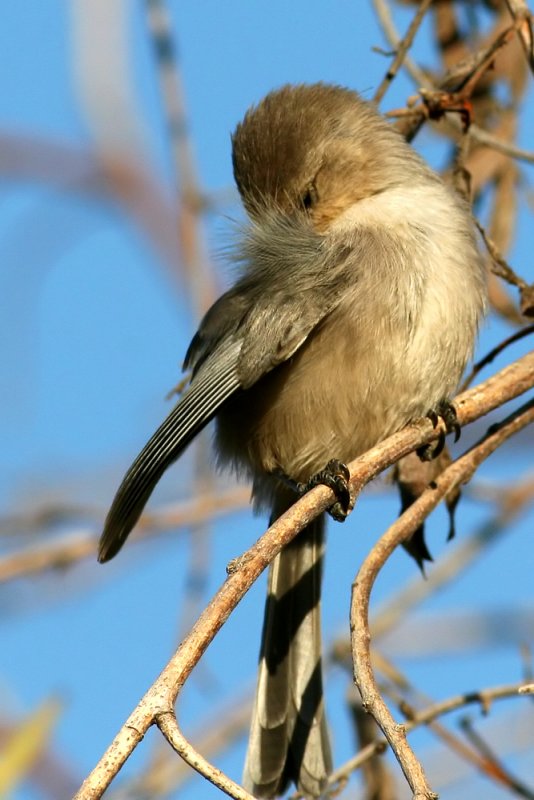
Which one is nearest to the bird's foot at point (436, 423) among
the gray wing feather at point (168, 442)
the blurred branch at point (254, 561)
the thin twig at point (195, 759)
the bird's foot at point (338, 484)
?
the blurred branch at point (254, 561)

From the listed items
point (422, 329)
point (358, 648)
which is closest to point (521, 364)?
point (422, 329)

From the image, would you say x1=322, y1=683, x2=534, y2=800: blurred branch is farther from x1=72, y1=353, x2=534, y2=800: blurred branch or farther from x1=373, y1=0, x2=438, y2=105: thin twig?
x1=373, y1=0, x2=438, y2=105: thin twig

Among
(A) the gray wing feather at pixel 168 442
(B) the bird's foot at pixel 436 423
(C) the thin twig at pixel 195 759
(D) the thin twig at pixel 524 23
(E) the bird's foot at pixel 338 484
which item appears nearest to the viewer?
(C) the thin twig at pixel 195 759

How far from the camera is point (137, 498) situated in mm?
2936

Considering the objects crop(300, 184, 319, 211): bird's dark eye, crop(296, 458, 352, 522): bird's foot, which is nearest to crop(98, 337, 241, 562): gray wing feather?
crop(296, 458, 352, 522): bird's foot

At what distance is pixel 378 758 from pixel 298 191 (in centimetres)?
Result: 175

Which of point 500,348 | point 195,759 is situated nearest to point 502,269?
point 500,348

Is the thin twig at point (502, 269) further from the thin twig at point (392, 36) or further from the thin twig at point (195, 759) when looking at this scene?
the thin twig at point (195, 759)

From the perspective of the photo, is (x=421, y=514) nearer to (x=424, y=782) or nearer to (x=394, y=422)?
(x=394, y=422)

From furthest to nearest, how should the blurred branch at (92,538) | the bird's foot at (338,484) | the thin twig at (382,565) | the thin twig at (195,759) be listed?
1. the blurred branch at (92,538)
2. the bird's foot at (338,484)
3. the thin twig at (382,565)
4. the thin twig at (195,759)

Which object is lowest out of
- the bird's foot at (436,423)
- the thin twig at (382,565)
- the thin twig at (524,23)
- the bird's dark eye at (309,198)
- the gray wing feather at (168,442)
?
the thin twig at (382,565)

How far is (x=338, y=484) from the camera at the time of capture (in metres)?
2.71

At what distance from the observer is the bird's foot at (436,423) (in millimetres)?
3083

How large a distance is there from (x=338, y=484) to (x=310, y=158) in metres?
1.40
